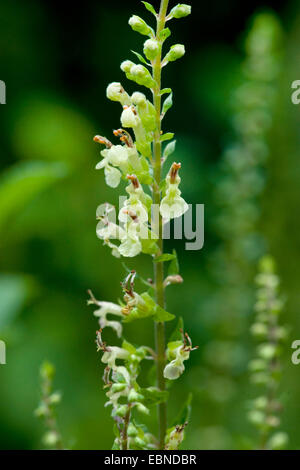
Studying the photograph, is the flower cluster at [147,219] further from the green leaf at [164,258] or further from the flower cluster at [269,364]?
the flower cluster at [269,364]

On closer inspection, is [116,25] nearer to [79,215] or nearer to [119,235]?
[79,215]

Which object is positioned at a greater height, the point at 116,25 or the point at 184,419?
the point at 116,25

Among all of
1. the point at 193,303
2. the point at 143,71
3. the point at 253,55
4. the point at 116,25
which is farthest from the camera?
the point at 116,25

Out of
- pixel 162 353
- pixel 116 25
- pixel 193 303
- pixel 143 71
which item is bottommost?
pixel 162 353

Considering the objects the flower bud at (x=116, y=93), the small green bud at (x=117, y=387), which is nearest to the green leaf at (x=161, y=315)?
the small green bud at (x=117, y=387)

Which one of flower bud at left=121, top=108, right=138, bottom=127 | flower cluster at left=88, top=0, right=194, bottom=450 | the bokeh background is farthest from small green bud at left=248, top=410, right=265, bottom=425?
flower bud at left=121, top=108, right=138, bottom=127

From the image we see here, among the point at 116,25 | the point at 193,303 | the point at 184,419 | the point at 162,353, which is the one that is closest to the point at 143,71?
the point at 162,353

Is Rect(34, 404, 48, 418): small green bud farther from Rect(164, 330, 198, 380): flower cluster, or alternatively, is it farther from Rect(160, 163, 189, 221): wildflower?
Rect(160, 163, 189, 221): wildflower
